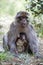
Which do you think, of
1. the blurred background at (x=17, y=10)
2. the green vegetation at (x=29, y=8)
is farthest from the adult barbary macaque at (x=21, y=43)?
the green vegetation at (x=29, y=8)

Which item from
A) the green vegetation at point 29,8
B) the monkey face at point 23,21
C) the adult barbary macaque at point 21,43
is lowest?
the adult barbary macaque at point 21,43

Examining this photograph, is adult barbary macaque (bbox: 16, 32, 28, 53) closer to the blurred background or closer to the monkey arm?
the monkey arm

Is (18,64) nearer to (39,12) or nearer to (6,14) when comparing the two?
(39,12)

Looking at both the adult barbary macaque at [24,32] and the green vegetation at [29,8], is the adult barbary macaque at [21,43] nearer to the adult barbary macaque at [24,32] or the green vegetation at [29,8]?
the adult barbary macaque at [24,32]

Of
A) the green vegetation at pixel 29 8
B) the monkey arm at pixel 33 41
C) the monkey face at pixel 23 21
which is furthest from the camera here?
the green vegetation at pixel 29 8

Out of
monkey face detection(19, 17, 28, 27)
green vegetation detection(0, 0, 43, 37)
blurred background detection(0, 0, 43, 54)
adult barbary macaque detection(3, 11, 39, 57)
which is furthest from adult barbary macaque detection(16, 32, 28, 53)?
green vegetation detection(0, 0, 43, 37)

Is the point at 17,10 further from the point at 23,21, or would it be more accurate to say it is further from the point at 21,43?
the point at 23,21

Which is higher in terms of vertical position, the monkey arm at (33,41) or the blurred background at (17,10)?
the blurred background at (17,10)

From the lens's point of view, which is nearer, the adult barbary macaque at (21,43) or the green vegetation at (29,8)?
the adult barbary macaque at (21,43)

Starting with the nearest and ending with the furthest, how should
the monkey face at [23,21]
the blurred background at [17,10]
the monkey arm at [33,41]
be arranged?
the monkey face at [23,21]
the monkey arm at [33,41]
the blurred background at [17,10]

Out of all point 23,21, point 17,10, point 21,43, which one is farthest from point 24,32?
point 17,10

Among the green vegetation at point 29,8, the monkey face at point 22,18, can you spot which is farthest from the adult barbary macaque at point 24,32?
the green vegetation at point 29,8

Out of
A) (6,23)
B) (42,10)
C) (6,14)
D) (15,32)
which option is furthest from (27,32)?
(6,14)

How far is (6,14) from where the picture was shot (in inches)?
539
